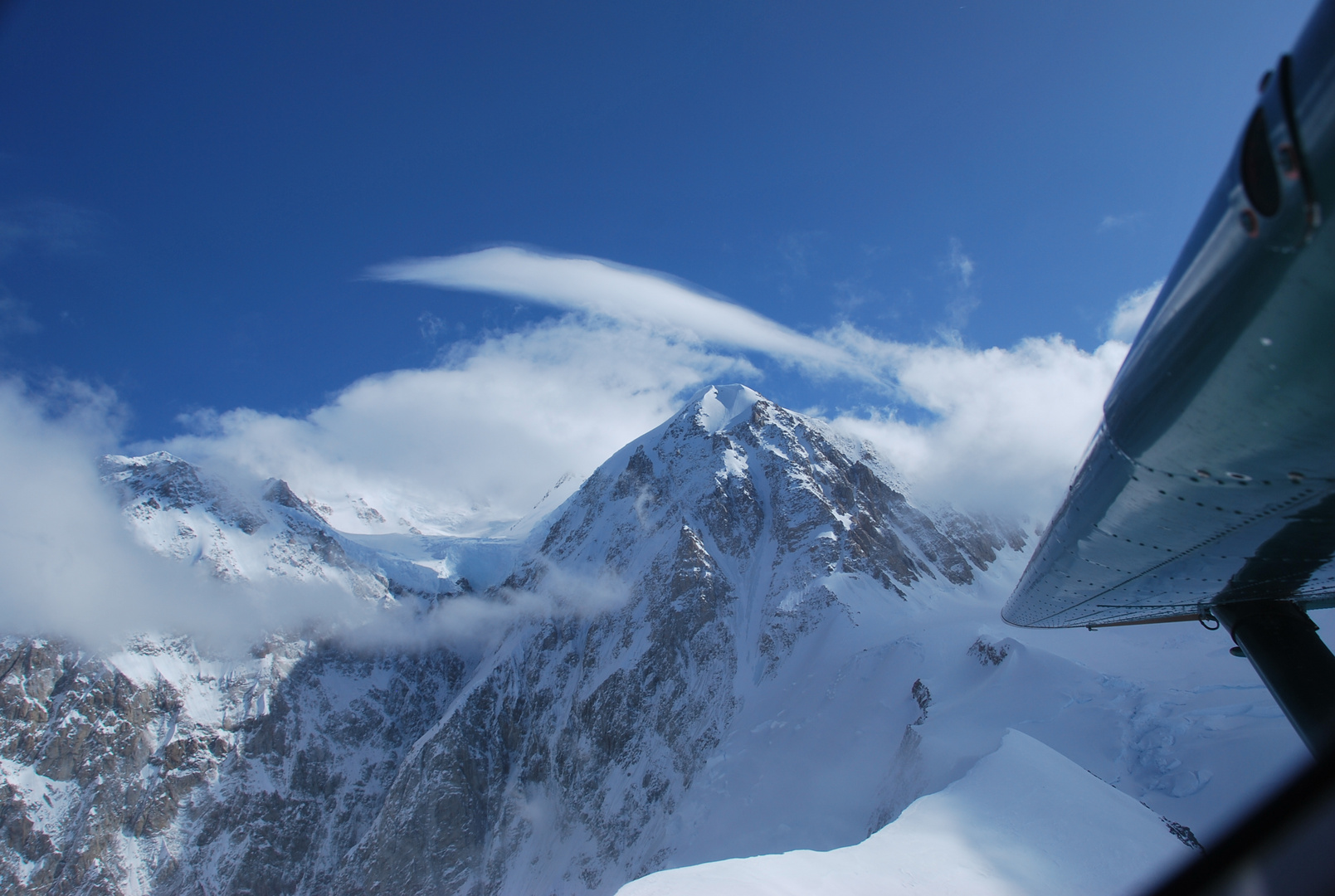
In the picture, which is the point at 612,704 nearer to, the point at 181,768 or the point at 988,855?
the point at 988,855

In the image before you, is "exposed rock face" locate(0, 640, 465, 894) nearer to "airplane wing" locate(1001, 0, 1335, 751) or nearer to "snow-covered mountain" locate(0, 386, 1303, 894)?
"snow-covered mountain" locate(0, 386, 1303, 894)

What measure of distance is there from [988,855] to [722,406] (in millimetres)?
106711

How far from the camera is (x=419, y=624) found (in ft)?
429

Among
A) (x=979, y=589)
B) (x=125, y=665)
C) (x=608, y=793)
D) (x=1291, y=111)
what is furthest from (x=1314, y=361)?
(x=125, y=665)

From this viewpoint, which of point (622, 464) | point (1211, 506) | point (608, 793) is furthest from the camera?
point (622, 464)

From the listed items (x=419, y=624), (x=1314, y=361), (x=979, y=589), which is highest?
(x=419, y=624)

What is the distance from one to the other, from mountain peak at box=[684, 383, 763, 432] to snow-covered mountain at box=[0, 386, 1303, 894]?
790mm

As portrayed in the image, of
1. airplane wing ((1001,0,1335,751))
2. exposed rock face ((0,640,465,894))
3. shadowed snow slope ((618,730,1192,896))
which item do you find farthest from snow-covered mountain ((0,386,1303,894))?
airplane wing ((1001,0,1335,751))

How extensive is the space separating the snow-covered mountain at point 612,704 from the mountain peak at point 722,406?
79cm

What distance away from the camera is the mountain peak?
112 meters

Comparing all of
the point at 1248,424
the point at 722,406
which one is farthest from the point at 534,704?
the point at 1248,424

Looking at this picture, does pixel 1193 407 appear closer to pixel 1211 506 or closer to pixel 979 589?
pixel 1211 506

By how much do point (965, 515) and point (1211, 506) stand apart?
4476 inches

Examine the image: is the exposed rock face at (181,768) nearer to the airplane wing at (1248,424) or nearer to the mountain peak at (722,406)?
the mountain peak at (722,406)
